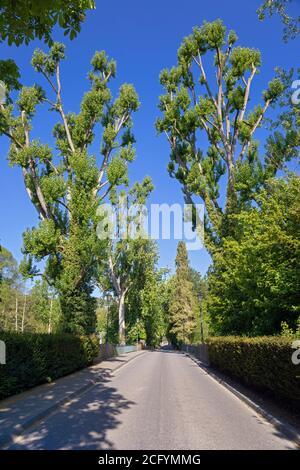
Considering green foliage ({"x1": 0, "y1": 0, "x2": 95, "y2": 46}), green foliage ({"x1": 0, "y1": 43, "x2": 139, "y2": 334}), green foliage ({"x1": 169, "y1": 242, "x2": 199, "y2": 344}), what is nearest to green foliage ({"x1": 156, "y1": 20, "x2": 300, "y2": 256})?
green foliage ({"x1": 0, "y1": 43, "x2": 139, "y2": 334})

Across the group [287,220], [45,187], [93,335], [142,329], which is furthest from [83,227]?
[142,329]

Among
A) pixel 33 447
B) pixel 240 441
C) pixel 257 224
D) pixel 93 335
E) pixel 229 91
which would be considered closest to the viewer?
pixel 33 447

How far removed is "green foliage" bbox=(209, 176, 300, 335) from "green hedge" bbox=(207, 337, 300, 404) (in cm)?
170

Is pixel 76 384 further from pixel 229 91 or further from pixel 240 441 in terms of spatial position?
pixel 229 91

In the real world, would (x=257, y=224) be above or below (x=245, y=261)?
above

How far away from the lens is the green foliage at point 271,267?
509 inches

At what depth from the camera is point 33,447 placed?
6375 mm

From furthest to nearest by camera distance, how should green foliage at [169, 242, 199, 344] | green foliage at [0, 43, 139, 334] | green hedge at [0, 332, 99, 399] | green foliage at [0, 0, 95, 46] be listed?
green foliage at [169, 242, 199, 344]
green foliage at [0, 43, 139, 334]
green hedge at [0, 332, 99, 399]
green foliage at [0, 0, 95, 46]

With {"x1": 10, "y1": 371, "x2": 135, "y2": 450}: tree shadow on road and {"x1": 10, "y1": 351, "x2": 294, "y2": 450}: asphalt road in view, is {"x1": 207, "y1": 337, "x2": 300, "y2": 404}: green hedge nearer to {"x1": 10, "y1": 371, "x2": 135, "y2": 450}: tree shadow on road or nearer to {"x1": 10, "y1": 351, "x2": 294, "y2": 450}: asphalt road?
{"x1": 10, "y1": 351, "x2": 294, "y2": 450}: asphalt road

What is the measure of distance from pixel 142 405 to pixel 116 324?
45.1 metres

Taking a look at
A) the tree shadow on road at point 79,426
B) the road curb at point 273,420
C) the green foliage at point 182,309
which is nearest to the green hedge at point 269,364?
the road curb at point 273,420

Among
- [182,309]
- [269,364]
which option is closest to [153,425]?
[269,364]

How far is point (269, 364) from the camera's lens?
9.96 m

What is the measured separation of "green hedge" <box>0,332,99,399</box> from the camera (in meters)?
11.3
